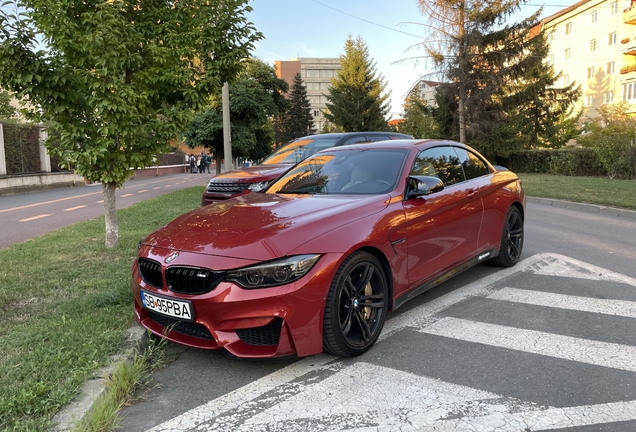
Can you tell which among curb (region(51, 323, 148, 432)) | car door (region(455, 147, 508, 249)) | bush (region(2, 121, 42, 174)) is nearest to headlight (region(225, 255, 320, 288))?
curb (region(51, 323, 148, 432))

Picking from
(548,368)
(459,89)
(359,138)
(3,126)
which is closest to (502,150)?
(459,89)

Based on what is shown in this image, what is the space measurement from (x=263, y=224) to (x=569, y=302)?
3135mm

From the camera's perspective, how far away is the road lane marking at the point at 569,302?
436 cm

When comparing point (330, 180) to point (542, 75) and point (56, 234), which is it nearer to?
point (56, 234)

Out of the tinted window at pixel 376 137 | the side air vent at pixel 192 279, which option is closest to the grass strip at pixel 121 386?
the side air vent at pixel 192 279

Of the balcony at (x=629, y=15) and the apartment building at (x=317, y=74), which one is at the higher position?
the apartment building at (x=317, y=74)

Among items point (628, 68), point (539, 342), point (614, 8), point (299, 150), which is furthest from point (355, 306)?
point (614, 8)

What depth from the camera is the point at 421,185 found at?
4.09 meters

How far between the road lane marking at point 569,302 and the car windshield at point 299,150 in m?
5.26

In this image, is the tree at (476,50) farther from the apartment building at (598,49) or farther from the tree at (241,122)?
the apartment building at (598,49)

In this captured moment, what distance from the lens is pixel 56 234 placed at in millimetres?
8547

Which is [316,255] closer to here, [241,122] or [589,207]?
[589,207]

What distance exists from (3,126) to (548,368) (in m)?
22.2

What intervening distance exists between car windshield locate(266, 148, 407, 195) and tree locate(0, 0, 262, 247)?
2.40m
